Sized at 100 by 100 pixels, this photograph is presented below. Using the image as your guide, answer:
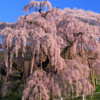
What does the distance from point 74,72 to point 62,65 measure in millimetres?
819

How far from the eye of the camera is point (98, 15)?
59.8 ft

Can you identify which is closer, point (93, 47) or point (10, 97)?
point (10, 97)

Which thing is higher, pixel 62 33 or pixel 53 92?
pixel 62 33

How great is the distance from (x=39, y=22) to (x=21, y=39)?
3125 millimetres

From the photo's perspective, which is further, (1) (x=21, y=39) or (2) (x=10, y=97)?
(2) (x=10, y=97)

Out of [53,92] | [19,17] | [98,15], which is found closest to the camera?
[53,92]

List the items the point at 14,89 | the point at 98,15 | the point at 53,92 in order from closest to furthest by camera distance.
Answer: the point at 53,92
the point at 14,89
the point at 98,15

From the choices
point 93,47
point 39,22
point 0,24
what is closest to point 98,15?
point 93,47

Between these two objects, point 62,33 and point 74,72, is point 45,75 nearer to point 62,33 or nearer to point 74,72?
point 74,72

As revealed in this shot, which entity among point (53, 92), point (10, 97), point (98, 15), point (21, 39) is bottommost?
point (10, 97)

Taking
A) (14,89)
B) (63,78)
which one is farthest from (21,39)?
(14,89)

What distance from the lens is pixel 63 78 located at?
341 inches

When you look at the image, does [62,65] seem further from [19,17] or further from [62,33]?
[19,17]

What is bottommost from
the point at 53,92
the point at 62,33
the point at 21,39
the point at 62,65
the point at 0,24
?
the point at 53,92
